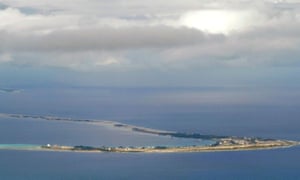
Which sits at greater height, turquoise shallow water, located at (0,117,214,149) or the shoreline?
turquoise shallow water, located at (0,117,214,149)

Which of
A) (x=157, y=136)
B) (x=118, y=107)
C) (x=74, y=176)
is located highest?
(x=118, y=107)

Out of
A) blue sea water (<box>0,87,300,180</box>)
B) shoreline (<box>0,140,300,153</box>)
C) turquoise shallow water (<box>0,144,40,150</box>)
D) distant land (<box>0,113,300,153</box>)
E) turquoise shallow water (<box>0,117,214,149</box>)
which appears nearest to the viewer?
blue sea water (<box>0,87,300,180</box>)

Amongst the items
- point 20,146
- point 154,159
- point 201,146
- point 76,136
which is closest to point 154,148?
point 201,146

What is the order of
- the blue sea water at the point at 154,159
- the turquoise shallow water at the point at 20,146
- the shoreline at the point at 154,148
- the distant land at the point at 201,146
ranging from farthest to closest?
the turquoise shallow water at the point at 20,146 < the distant land at the point at 201,146 < the shoreline at the point at 154,148 < the blue sea water at the point at 154,159

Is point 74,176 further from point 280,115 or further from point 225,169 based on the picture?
point 280,115

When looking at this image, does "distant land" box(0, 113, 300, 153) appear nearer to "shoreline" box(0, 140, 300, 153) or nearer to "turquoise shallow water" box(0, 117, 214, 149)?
"shoreline" box(0, 140, 300, 153)

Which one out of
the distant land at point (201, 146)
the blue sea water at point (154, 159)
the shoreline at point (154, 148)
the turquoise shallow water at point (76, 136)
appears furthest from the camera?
the turquoise shallow water at point (76, 136)

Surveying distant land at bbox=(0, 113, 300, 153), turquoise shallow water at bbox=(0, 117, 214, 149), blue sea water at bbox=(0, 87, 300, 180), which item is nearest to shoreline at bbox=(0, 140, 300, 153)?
distant land at bbox=(0, 113, 300, 153)

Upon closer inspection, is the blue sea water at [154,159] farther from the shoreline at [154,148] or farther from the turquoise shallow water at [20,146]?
the turquoise shallow water at [20,146]

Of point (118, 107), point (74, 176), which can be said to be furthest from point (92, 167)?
point (118, 107)

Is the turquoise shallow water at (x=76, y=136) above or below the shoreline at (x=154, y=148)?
above

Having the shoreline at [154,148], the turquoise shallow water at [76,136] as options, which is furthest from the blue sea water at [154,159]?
the shoreline at [154,148]
